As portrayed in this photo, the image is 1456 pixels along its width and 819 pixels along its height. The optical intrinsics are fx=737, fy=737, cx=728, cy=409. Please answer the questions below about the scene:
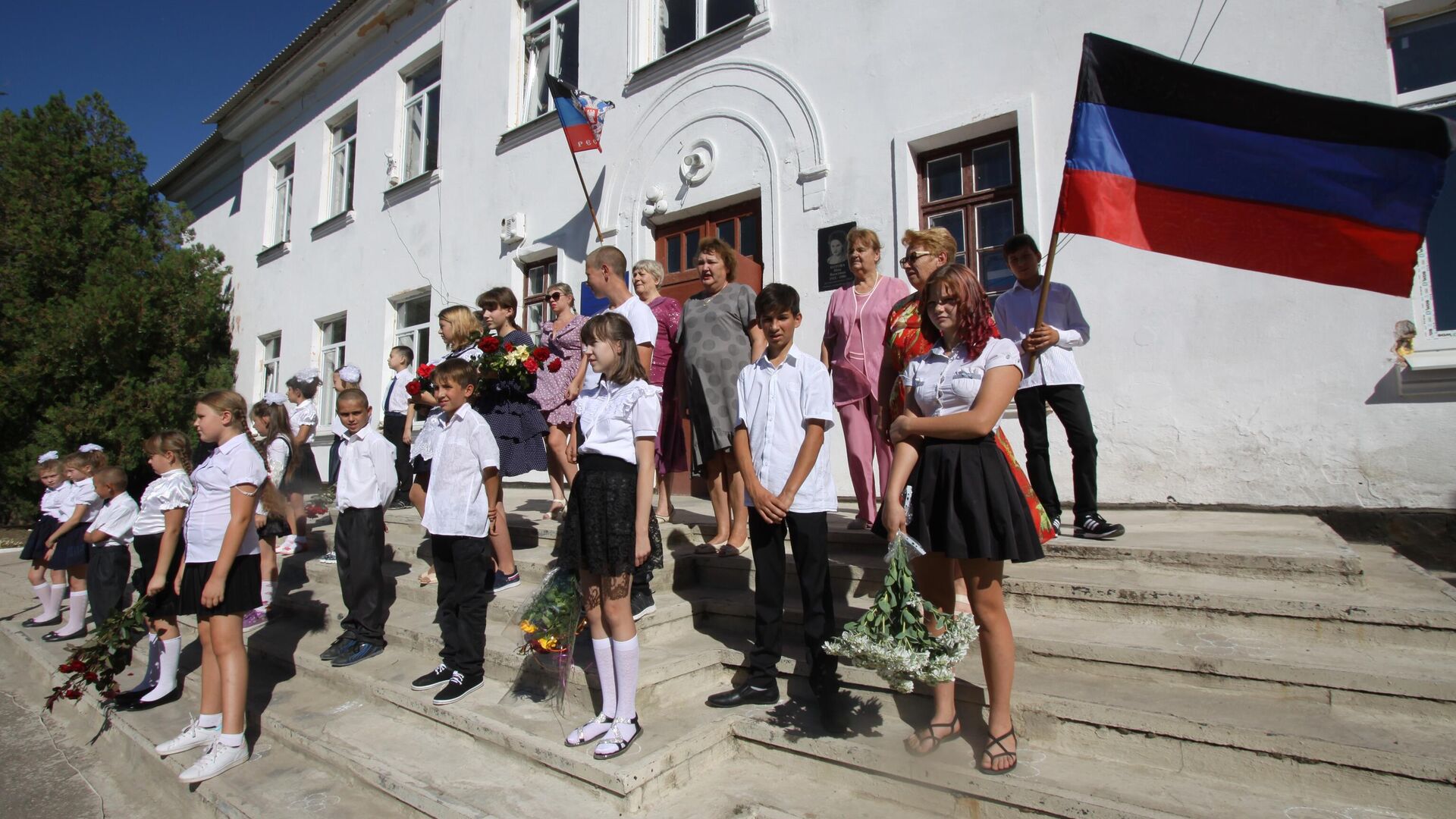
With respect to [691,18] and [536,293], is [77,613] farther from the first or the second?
[691,18]

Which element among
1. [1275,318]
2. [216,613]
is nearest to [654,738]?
[216,613]

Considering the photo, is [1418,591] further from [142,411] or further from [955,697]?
[142,411]

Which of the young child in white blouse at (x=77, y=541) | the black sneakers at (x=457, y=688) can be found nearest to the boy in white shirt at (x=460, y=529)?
the black sneakers at (x=457, y=688)

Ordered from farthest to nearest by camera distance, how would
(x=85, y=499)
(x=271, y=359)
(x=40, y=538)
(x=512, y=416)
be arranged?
(x=271, y=359)
(x=40, y=538)
(x=85, y=499)
(x=512, y=416)

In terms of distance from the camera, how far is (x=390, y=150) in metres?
11.4

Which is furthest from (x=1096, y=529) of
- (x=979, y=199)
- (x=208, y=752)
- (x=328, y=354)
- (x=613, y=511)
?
(x=328, y=354)

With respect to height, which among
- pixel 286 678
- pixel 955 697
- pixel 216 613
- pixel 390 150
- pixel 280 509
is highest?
pixel 390 150

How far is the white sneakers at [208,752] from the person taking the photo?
127 inches

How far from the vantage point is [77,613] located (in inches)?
237

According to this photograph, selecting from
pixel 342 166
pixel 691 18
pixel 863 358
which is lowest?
pixel 863 358

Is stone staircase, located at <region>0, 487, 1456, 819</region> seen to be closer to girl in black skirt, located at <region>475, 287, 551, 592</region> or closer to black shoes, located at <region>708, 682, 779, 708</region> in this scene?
black shoes, located at <region>708, 682, 779, 708</region>

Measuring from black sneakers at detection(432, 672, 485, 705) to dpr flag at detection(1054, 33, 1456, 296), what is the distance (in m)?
3.55

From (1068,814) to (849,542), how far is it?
6.85 feet

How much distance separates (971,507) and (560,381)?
3.37 metres
